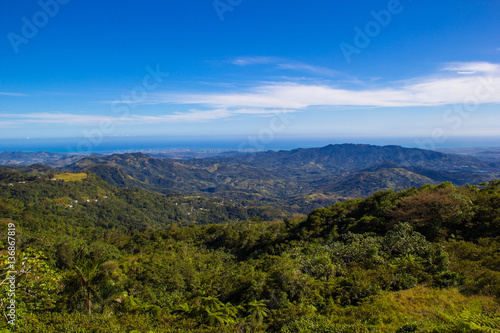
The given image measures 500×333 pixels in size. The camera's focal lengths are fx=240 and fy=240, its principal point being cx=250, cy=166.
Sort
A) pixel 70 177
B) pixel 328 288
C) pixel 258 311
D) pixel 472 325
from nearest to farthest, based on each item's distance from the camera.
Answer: pixel 472 325
pixel 258 311
pixel 328 288
pixel 70 177

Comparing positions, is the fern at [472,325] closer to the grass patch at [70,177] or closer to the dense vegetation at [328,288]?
A: the dense vegetation at [328,288]

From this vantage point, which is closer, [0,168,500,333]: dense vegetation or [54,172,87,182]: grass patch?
[0,168,500,333]: dense vegetation

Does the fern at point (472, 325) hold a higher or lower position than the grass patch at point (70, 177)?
higher

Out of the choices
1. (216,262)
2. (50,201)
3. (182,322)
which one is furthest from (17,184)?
(182,322)

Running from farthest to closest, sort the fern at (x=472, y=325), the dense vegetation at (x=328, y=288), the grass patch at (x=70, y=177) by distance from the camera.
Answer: the grass patch at (x=70, y=177) < the dense vegetation at (x=328, y=288) < the fern at (x=472, y=325)

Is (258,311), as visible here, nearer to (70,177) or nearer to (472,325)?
(472,325)

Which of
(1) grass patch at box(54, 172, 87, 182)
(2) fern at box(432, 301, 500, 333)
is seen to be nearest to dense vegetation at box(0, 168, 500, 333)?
(2) fern at box(432, 301, 500, 333)

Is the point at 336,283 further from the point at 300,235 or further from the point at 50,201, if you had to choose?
the point at 50,201

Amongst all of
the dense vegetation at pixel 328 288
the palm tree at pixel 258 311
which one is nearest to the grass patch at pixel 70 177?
the dense vegetation at pixel 328 288

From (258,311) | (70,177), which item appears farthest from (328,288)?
(70,177)

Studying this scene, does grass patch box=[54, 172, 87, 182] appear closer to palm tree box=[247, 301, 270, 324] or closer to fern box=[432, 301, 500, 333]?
palm tree box=[247, 301, 270, 324]

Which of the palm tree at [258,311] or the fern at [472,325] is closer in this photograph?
the fern at [472,325]
